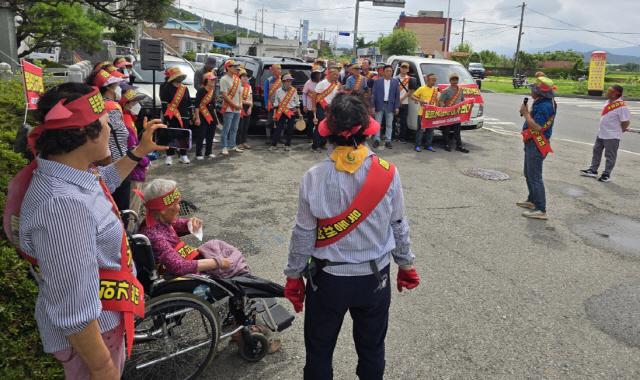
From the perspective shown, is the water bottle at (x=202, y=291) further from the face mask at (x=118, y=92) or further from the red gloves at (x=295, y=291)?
the face mask at (x=118, y=92)

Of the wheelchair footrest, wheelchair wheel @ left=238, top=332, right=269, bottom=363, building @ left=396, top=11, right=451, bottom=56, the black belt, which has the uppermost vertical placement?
building @ left=396, top=11, right=451, bottom=56

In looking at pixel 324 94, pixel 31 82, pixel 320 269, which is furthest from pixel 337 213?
pixel 324 94

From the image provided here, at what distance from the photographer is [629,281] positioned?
498cm

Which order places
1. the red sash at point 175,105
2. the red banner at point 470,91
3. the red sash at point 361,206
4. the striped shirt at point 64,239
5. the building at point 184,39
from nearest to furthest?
the striped shirt at point 64,239
the red sash at point 361,206
the red sash at point 175,105
the red banner at point 470,91
the building at point 184,39

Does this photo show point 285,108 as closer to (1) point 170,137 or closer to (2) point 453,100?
(2) point 453,100

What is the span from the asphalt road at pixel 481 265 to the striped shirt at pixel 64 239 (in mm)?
1809

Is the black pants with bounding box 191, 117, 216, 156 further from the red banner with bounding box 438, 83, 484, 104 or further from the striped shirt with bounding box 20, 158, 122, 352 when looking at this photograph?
the striped shirt with bounding box 20, 158, 122, 352

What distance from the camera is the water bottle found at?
3.10 meters

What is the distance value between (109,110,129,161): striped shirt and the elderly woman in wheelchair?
4.17 ft

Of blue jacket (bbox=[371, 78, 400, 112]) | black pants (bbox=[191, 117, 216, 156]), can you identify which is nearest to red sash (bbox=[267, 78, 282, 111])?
black pants (bbox=[191, 117, 216, 156])

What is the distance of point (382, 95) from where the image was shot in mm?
10898

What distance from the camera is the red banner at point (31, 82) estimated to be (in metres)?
4.81

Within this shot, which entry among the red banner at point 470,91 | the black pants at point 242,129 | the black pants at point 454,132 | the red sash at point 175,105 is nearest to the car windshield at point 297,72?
the black pants at point 242,129

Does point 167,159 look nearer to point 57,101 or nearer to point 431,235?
point 431,235
